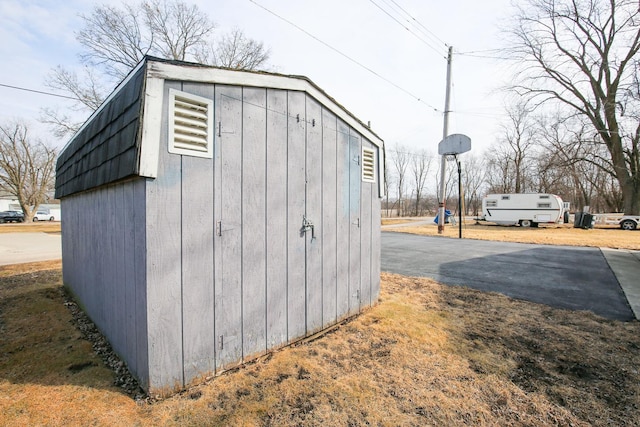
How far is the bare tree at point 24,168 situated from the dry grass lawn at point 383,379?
113ft

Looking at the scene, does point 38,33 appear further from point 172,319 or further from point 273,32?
point 172,319

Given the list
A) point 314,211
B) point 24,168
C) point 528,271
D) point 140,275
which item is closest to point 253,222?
point 314,211

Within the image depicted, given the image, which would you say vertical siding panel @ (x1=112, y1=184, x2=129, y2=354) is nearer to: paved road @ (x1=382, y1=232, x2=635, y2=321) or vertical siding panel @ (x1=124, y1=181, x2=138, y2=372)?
vertical siding panel @ (x1=124, y1=181, x2=138, y2=372)

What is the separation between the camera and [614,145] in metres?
18.2

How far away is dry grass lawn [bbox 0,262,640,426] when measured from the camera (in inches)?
70.8

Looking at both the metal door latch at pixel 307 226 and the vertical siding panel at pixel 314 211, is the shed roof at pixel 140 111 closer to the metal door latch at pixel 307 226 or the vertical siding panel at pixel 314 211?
the vertical siding panel at pixel 314 211

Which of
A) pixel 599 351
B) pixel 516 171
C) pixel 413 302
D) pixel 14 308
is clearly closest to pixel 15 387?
pixel 14 308

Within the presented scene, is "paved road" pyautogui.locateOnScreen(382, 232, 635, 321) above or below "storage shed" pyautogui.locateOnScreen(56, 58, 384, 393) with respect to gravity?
below

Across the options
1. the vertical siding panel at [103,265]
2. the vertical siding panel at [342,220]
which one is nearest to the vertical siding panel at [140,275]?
the vertical siding panel at [103,265]

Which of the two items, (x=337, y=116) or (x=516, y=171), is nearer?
(x=337, y=116)

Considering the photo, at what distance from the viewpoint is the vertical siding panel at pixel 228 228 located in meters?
2.22

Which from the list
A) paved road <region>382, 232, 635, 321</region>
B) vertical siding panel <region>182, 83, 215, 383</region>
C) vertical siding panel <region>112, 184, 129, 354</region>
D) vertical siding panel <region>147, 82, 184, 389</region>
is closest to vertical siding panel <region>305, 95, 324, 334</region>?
vertical siding panel <region>182, 83, 215, 383</region>

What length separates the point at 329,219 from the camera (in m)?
3.18

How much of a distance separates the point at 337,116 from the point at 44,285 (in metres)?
5.92
